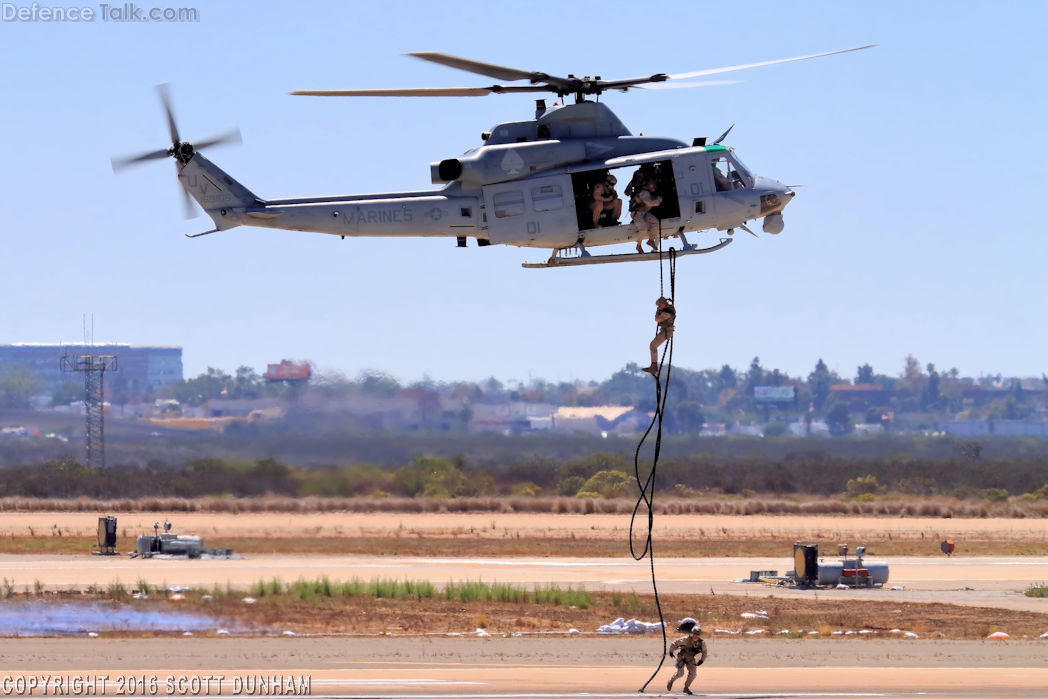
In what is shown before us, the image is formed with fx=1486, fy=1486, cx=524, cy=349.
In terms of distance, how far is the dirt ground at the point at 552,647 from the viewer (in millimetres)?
29578

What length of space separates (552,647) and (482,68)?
1499 cm

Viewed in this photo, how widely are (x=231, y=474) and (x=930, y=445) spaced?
189 ft

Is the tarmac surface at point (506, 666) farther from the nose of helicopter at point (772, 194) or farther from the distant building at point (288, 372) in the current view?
the distant building at point (288, 372)

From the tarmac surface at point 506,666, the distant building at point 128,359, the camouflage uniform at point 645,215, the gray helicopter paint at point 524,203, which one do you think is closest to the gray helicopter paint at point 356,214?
the gray helicopter paint at point 524,203

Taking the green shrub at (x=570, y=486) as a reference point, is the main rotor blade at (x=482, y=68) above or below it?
above

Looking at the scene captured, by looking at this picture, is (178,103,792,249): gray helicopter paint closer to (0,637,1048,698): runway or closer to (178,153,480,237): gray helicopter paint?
(178,153,480,237): gray helicopter paint

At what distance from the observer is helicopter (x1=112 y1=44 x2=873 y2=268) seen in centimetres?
2841

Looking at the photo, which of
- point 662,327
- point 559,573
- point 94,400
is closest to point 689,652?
point 662,327

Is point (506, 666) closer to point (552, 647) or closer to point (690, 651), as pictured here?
point (552, 647)

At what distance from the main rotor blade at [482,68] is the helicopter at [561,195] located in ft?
0.86

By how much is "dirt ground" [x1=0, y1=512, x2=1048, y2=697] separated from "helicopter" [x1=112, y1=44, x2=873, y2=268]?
347 inches

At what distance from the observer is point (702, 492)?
9400 cm

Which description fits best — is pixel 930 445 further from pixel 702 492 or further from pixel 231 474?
pixel 231 474

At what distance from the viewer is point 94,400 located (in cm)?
10256
